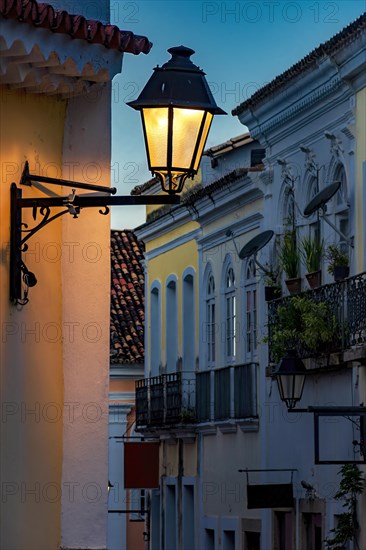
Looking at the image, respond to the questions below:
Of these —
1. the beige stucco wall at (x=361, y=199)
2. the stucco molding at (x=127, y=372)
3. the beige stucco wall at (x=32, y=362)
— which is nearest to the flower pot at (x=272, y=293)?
the beige stucco wall at (x=361, y=199)

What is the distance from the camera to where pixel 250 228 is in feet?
90.0

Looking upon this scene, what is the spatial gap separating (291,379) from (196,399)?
921cm

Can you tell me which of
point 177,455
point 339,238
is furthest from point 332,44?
point 177,455

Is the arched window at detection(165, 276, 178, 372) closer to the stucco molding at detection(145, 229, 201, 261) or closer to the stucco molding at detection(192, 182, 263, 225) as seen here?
the stucco molding at detection(145, 229, 201, 261)

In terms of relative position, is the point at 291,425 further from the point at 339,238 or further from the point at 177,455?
the point at 177,455

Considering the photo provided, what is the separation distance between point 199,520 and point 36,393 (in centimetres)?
2111

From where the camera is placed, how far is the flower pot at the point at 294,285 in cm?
2420

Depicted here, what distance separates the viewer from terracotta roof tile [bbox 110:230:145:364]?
127ft

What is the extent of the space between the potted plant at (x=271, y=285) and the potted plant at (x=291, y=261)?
0.44 m

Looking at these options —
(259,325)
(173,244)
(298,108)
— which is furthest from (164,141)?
(173,244)

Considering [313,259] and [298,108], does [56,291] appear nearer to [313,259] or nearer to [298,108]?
[313,259]

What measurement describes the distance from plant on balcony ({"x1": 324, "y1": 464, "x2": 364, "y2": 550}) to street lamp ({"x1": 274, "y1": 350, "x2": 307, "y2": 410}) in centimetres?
109

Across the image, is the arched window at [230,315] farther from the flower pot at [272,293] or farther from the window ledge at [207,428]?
the flower pot at [272,293]

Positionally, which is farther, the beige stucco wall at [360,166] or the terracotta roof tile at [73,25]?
the beige stucco wall at [360,166]
